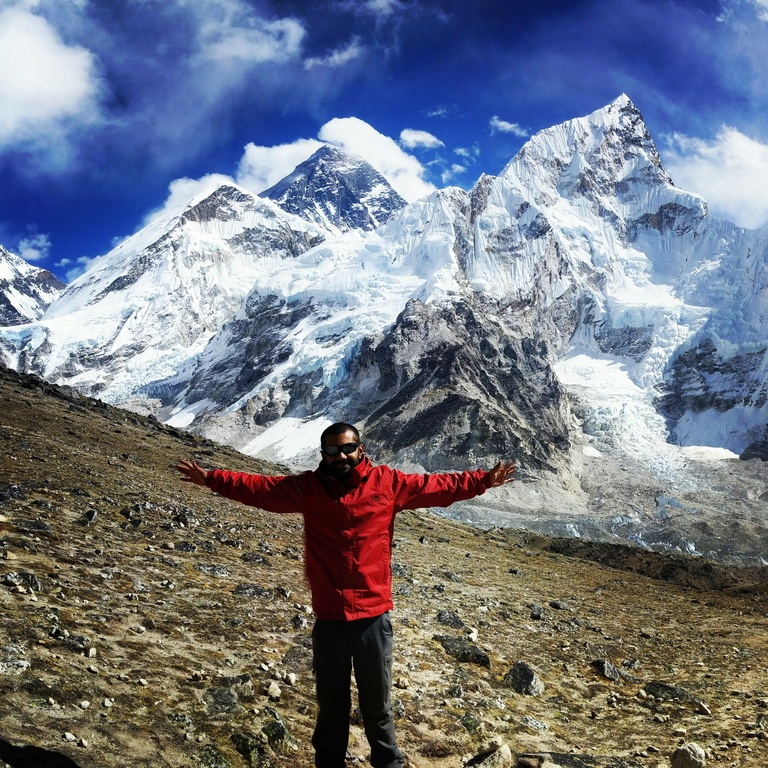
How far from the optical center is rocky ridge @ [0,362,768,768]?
596 centimetres

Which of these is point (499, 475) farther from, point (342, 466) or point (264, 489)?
point (264, 489)

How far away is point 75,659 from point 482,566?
57.9 ft

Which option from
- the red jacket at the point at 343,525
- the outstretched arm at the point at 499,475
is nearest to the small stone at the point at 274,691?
the red jacket at the point at 343,525

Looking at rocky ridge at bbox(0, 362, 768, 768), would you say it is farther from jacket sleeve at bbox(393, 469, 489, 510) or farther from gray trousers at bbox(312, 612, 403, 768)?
jacket sleeve at bbox(393, 469, 489, 510)

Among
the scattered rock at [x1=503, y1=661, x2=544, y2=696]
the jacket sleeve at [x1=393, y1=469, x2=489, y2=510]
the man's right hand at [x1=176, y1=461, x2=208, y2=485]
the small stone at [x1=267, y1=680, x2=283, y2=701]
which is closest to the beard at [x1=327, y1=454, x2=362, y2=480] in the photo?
the jacket sleeve at [x1=393, y1=469, x2=489, y2=510]

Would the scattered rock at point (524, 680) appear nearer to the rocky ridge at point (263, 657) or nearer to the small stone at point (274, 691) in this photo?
the rocky ridge at point (263, 657)

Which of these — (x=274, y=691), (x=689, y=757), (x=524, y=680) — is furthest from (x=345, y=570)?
(x=524, y=680)

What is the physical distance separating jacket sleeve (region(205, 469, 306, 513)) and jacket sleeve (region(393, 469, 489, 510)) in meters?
1.10

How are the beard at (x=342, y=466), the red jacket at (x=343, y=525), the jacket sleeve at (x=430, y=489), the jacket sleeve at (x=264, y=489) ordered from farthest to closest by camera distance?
the jacket sleeve at (x=430, y=489), the jacket sleeve at (x=264, y=489), the beard at (x=342, y=466), the red jacket at (x=343, y=525)

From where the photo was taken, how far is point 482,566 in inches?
872

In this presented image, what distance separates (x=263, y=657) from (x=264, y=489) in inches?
126

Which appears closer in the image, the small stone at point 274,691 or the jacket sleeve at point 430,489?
the jacket sleeve at point 430,489

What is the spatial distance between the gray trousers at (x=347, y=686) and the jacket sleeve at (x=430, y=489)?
4.40ft

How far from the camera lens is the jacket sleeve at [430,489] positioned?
21.8 ft
